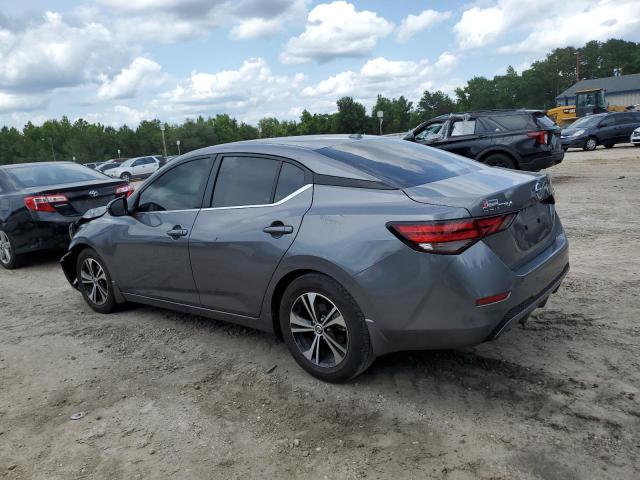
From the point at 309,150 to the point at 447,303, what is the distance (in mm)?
1464

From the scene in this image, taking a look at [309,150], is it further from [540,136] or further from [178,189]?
[540,136]

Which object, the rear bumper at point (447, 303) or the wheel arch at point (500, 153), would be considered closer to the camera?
the rear bumper at point (447, 303)

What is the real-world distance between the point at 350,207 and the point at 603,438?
1.82 m

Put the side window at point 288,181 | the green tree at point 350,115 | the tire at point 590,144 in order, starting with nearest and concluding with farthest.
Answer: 1. the side window at point 288,181
2. the tire at point 590,144
3. the green tree at point 350,115

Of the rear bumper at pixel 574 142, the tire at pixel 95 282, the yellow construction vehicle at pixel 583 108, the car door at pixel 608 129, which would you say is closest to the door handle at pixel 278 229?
the tire at pixel 95 282

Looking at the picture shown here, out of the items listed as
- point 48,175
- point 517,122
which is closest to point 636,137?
point 517,122

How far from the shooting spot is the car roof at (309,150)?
347cm

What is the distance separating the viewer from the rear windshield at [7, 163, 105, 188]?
7914 millimetres

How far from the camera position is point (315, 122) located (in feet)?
306

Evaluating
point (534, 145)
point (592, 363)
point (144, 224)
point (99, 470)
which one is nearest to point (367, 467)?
point (99, 470)

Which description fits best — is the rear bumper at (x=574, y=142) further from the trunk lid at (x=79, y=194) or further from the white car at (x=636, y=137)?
the trunk lid at (x=79, y=194)

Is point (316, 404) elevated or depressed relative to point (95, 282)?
depressed

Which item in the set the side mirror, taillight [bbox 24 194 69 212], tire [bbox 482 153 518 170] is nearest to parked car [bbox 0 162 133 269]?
Result: taillight [bbox 24 194 69 212]

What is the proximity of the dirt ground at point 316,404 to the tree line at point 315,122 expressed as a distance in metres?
88.4
